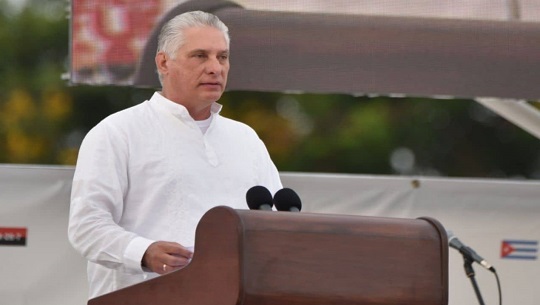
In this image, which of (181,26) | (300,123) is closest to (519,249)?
(181,26)

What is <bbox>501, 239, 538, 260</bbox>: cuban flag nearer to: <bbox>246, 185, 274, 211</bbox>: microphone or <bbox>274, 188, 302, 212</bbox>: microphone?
<bbox>274, 188, 302, 212</bbox>: microphone

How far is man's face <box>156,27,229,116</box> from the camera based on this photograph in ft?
15.7

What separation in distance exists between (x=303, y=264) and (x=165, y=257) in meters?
0.48

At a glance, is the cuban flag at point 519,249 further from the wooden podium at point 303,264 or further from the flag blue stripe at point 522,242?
the wooden podium at point 303,264

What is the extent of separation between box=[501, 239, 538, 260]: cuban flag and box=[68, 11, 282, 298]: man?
2054 mm

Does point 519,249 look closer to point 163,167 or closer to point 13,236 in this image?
point 13,236

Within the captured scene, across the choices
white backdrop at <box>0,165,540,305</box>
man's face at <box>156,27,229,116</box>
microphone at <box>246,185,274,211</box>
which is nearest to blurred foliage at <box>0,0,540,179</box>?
white backdrop at <box>0,165,540,305</box>

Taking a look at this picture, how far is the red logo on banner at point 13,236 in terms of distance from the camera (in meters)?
6.40

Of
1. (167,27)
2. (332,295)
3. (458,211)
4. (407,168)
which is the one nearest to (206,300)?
(332,295)

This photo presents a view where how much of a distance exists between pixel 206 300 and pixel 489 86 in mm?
3124

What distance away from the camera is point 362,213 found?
6684mm

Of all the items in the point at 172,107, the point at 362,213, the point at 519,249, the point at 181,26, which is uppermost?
the point at 181,26

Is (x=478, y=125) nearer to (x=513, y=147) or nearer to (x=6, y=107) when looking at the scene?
(x=513, y=147)

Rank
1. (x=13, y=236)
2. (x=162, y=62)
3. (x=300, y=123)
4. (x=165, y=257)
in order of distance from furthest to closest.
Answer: (x=300, y=123) < (x=13, y=236) < (x=162, y=62) < (x=165, y=257)
